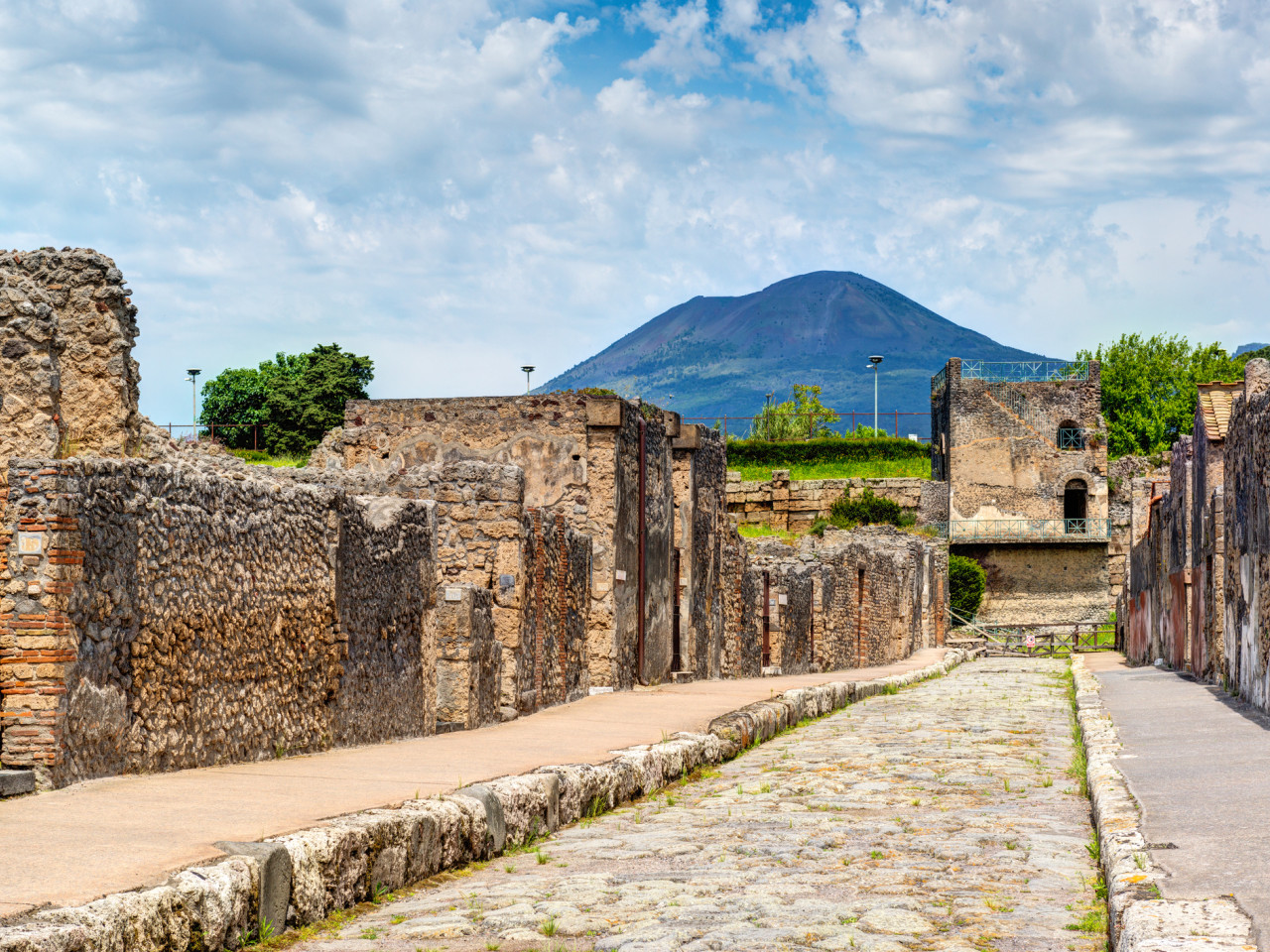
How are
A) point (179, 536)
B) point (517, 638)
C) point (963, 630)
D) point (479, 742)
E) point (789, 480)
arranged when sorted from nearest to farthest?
point (179, 536)
point (479, 742)
point (517, 638)
point (963, 630)
point (789, 480)

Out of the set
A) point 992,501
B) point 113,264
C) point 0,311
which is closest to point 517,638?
point 113,264

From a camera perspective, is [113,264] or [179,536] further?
[113,264]

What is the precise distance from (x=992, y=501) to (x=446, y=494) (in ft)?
152

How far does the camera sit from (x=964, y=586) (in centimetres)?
5206

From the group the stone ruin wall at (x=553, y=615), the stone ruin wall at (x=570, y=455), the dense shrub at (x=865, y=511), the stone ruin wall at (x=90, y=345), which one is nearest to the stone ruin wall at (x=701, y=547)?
the stone ruin wall at (x=570, y=455)

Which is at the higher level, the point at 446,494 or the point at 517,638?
the point at 446,494

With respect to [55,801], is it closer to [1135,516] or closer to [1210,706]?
[1210,706]

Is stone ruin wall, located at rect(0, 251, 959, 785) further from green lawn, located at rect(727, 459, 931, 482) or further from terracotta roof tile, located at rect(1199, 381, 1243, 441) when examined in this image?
green lawn, located at rect(727, 459, 931, 482)

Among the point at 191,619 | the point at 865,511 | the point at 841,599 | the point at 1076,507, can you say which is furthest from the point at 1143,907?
the point at 1076,507

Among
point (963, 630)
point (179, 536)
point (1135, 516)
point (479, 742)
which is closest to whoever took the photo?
point (179, 536)

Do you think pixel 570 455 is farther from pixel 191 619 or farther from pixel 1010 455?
pixel 1010 455

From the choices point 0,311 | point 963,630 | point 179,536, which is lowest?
point 963,630

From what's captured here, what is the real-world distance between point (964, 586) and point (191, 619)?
157ft

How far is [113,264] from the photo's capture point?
792cm
